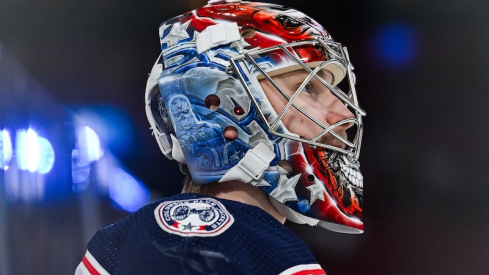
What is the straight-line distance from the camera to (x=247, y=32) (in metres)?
1.19

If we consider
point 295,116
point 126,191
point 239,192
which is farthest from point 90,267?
point 126,191

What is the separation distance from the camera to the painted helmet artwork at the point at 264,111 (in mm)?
1117

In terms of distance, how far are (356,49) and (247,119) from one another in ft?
2.85

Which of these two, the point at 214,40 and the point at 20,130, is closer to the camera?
the point at 214,40

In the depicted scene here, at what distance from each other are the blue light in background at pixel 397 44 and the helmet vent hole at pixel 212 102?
880 millimetres

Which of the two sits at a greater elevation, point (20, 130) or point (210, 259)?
point (210, 259)

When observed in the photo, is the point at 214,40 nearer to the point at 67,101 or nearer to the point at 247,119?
the point at 247,119

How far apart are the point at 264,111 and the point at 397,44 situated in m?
0.87

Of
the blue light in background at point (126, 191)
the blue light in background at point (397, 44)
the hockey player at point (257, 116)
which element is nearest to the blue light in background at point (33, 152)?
the blue light in background at point (126, 191)

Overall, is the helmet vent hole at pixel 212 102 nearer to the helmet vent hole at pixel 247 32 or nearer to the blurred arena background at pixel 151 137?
the helmet vent hole at pixel 247 32

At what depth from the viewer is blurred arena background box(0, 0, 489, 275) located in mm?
1738

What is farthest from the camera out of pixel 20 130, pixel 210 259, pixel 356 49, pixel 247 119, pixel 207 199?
pixel 356 49

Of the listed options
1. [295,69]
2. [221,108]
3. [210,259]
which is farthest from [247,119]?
[210,259]

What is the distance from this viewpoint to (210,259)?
2.70 ft
